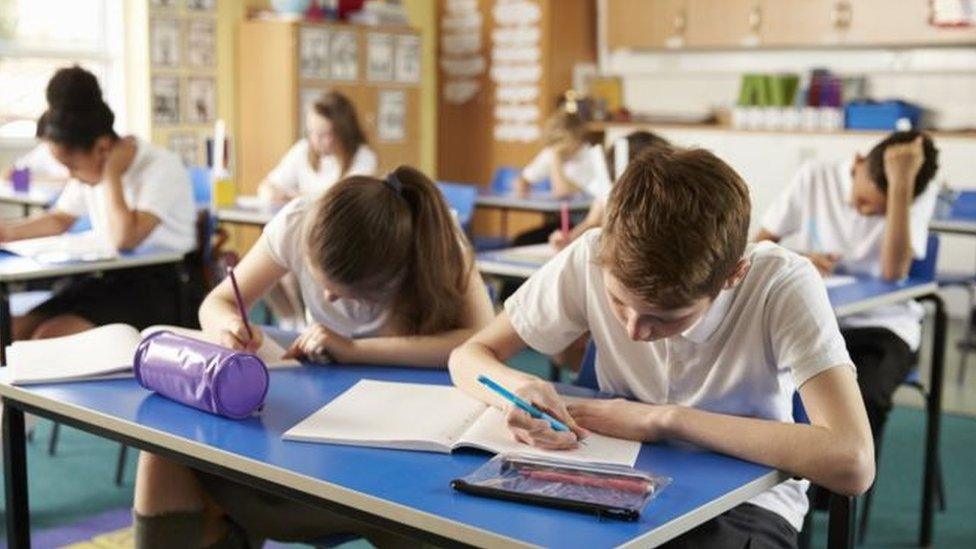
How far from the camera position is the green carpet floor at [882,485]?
10.5 ft

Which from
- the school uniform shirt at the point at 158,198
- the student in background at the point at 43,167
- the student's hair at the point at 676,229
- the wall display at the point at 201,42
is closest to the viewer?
the student's hair at the point at 676,229

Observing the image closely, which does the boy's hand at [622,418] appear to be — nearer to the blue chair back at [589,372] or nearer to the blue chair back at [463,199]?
the blue chair back at [589,372]

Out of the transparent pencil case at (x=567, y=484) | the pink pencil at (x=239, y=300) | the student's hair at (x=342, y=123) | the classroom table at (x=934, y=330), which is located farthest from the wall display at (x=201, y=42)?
the transparent pencil case at (x=567, y=484)

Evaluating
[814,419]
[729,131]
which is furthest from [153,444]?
[729,131]

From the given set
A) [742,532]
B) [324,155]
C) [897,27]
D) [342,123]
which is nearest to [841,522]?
[742,532]

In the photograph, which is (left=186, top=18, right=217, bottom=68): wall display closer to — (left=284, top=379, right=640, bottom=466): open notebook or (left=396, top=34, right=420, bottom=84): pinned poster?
(left=396, top=34, right=420, bottom=84): pinned poster

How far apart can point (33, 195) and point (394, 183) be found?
3369 mm

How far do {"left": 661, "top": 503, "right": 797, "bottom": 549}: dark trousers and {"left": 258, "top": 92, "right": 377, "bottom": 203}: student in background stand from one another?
3.68 m

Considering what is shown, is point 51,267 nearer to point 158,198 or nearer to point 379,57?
point 158,198

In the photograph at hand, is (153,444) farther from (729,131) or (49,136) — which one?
(729,131)

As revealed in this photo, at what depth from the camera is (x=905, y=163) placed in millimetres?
3270

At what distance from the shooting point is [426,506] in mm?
1348

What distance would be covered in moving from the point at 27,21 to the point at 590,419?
566cm

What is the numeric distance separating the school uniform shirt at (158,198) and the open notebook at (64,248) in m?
0.05
